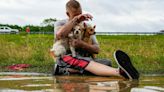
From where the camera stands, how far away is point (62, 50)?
8.34m

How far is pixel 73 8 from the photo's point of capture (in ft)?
27.1

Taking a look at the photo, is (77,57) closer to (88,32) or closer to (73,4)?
(88,32)

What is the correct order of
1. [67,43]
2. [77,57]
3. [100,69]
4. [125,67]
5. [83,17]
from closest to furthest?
1. [125,67]
2. [100,69]
3. [83,17]
4. [77,57]
5. [67,43]

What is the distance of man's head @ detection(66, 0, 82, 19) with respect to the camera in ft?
27.1

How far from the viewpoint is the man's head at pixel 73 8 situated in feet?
27.1

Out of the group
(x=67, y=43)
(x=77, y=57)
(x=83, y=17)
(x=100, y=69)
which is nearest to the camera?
(x=100, y=69)

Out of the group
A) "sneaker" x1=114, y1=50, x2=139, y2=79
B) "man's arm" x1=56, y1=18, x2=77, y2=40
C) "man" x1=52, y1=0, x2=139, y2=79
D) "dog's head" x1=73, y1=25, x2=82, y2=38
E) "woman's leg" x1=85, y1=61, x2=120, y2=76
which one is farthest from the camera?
"dog's head" x1=73, y1=25, x2=82, y2=38

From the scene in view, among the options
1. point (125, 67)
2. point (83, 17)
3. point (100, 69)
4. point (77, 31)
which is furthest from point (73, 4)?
point (125, 67)

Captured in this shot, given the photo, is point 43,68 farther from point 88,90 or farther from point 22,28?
point 22,28

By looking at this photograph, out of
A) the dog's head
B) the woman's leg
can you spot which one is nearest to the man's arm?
the dog's head

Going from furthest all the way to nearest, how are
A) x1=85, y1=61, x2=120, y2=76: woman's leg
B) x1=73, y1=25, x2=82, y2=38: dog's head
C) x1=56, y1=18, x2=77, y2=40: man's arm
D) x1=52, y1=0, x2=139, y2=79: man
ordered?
1. x1=73, y1=25, x2=82, y2=38: dog's head
2. x1=56, y1=18, x2=77, y2=40: man's arm
3. x1=52, y1=0, x2=139, y2=79: man
4. x1=85, y1=61, x2=120, y2=76: woman's leg

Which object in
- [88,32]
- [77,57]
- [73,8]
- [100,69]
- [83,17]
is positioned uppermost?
[73,8]

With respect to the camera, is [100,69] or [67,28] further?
[67,28]

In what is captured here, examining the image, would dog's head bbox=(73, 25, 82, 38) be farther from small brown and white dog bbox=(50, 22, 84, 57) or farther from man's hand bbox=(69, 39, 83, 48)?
man's hand bbox=(69, 39, 83, 48)
